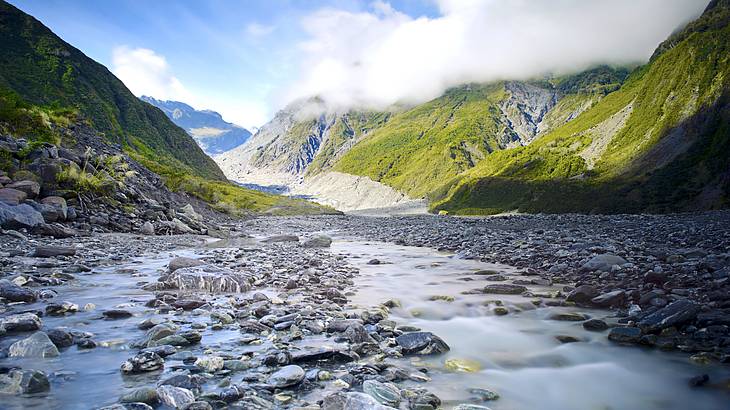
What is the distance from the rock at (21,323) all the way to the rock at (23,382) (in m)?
2.32

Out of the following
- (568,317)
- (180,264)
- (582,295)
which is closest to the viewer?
(568,317)

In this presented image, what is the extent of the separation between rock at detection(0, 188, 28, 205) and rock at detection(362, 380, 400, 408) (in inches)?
836

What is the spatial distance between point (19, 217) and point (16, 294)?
12.2m

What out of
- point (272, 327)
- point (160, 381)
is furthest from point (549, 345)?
point (160, 381)

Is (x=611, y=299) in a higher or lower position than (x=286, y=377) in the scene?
higher

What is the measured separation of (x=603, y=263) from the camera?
13.5 meters

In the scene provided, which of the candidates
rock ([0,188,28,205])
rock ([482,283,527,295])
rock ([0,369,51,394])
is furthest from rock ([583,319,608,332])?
rock ([0,188,28,205])

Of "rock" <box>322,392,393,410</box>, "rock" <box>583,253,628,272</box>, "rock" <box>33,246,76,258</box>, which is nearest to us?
"rock" <box>322,392,393,410</box>

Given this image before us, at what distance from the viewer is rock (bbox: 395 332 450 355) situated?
681cm

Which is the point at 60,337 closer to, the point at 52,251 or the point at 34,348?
the point at 34,348

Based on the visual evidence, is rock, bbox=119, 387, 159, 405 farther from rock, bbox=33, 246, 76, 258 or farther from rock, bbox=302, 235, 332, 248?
rock, bbox=302, 235, 332, 248

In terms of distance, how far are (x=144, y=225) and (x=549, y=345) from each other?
972 inches

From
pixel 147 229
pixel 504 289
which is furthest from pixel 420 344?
pixel 147 229

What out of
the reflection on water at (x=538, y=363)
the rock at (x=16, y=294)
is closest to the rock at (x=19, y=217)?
the rock at (x=16, y=294)
